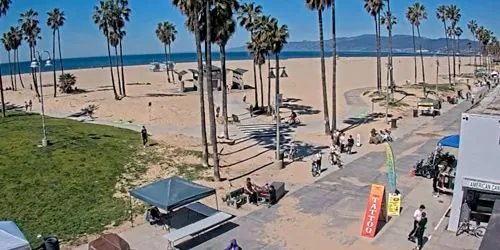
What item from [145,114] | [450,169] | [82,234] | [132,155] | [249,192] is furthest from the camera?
[145,114]

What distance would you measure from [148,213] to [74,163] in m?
8.39

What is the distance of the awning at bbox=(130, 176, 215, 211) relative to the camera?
15.4 m

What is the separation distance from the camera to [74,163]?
23484mm

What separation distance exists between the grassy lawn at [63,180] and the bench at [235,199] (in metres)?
4.29

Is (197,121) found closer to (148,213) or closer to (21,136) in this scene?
(21,136)

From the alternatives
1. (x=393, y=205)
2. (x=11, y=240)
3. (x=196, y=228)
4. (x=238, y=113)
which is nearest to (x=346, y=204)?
(x=393, y=205)

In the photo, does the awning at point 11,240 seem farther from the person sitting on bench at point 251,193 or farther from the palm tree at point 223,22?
the palm tree at point 223,22

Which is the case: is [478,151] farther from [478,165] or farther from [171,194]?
[171,194]

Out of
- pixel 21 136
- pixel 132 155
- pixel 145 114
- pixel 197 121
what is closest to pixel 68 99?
pixel 145 114

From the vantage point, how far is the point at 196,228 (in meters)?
15.4

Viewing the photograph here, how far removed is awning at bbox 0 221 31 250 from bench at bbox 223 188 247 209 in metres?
8.12

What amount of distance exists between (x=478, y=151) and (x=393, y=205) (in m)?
3.97

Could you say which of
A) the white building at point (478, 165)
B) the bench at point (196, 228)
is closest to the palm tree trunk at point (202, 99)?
the bench at point (196, 228)

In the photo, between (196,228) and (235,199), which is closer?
(196,228)
